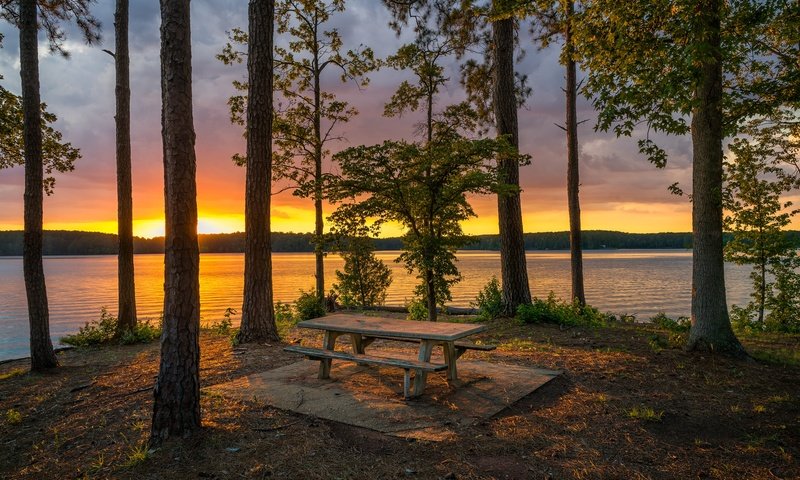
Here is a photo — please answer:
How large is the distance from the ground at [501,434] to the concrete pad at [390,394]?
6.7 inches

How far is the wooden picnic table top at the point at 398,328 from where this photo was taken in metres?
4.70

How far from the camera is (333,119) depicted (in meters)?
14.8

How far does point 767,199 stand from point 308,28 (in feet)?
46.0

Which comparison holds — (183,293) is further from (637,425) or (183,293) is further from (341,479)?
(637,425)

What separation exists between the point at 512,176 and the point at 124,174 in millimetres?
8858

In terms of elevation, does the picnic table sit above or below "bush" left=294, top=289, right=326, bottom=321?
above

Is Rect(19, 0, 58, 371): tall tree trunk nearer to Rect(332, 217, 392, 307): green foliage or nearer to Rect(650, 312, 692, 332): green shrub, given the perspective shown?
Rect(332, 217, 392, 307): green foliage

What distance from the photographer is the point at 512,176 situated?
1026 centimetres

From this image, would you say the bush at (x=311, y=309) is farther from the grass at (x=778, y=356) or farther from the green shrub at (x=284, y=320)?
the grass at (x=778, y=356)

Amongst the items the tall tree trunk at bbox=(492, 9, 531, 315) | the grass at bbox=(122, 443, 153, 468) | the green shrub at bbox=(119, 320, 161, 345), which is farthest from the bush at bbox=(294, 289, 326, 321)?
the grass at bbox=(122, 443, 153, 468)

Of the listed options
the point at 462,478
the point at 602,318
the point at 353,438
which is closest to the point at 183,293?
the point at 353,438

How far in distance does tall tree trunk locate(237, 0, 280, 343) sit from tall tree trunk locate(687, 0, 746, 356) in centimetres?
719

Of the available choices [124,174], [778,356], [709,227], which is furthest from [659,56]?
[124,174]

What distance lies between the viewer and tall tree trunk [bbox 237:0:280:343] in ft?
27.4
